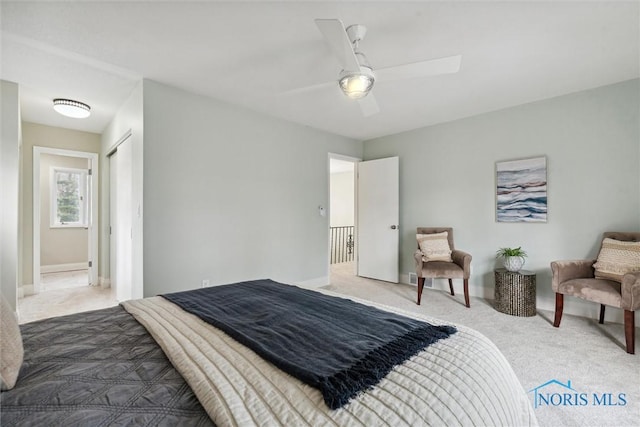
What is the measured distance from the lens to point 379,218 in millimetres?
4828

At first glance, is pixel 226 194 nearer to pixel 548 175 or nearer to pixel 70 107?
pixel 70 107

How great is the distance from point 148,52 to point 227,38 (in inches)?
29.0

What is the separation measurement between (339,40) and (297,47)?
0.73m

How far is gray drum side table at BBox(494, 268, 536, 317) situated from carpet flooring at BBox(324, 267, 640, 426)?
0.08 meters

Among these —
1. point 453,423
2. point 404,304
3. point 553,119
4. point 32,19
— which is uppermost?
point 32,19

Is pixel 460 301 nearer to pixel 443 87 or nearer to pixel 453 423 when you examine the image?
pixel 443 87

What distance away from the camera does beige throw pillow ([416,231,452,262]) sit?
3764 millimetres

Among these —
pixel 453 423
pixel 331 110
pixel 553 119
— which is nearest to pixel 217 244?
pixel 331 110

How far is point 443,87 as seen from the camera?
9.83 feet

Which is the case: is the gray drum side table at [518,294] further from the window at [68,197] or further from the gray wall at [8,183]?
the window at [68,197]

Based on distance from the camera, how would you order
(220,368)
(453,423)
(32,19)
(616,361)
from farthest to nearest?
(616,361) < (32,19) < (220,368) < (453,423)

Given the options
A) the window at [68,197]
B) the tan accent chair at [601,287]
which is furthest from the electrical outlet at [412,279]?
the window at [68,197]

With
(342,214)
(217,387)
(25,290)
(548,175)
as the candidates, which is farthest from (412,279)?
(25,290)

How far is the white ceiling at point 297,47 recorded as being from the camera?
1.87 meters
